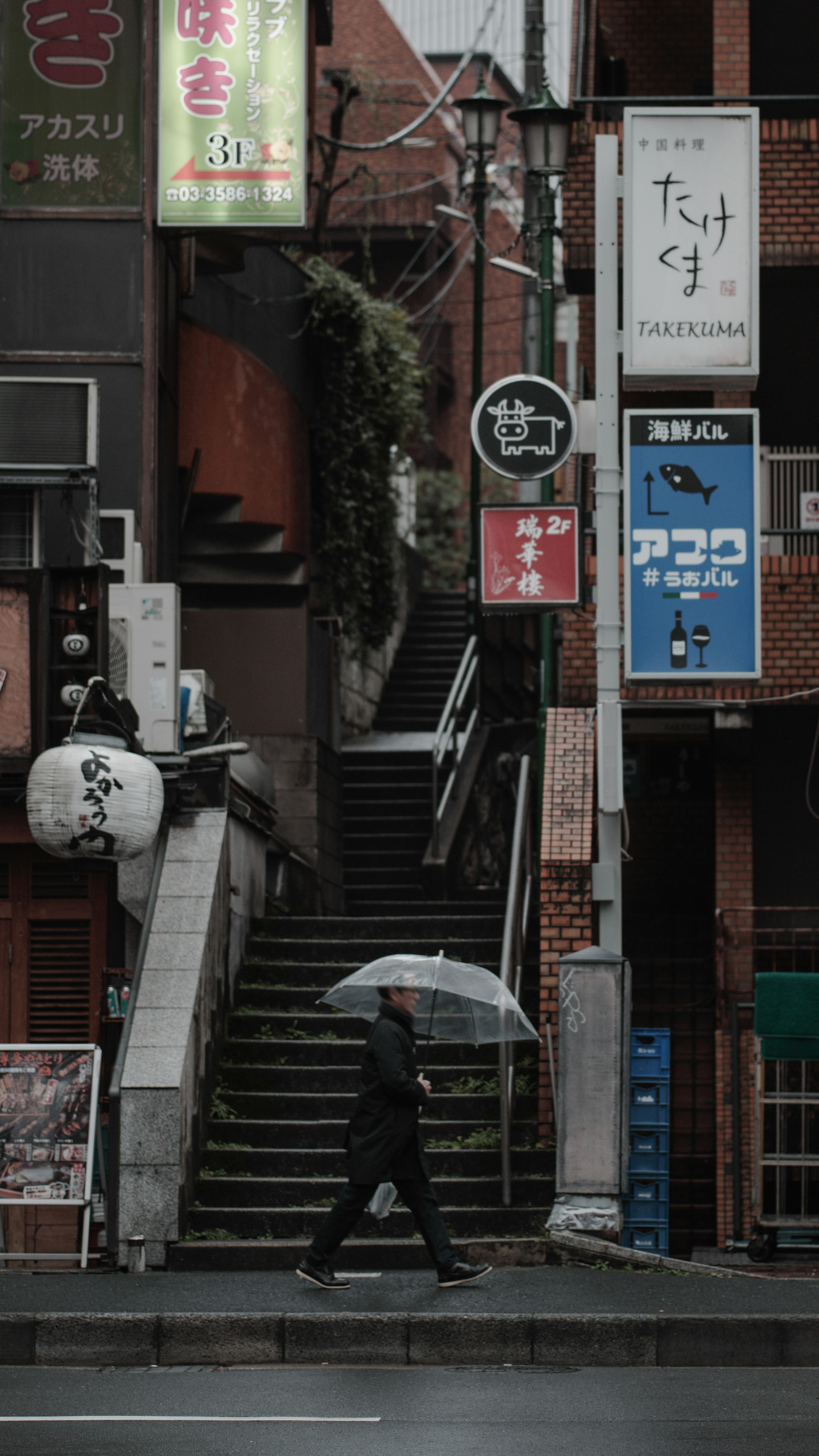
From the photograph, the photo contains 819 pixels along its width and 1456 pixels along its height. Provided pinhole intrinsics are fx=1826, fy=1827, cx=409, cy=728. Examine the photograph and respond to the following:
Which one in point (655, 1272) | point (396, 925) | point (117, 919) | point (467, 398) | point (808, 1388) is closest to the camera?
point (808, 1388)

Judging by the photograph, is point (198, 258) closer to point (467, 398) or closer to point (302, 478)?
point (302, 478)

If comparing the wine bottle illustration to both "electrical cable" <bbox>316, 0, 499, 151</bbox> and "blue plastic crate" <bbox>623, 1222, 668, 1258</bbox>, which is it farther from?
"electrical cable" <bbox>316, 0, 499, 151</bbox>

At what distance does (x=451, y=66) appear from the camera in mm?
42562

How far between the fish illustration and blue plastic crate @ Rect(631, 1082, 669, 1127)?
14.1 ft

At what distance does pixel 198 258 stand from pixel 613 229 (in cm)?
615

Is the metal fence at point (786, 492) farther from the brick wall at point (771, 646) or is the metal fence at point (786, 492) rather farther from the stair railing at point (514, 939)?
the stair railing at point (514, 939)

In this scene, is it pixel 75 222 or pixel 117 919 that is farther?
pixel 75 222

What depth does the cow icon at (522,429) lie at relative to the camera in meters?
12.2

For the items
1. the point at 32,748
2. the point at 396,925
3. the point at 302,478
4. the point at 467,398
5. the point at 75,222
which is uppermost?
the point at 467,398

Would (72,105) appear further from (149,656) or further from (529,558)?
(529,558)

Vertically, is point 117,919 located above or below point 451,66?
below

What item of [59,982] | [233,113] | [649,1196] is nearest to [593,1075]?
[649,1196]

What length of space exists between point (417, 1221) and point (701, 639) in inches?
170

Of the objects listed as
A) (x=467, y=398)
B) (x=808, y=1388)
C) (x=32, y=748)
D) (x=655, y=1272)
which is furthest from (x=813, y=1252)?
(x=467, y=398)
